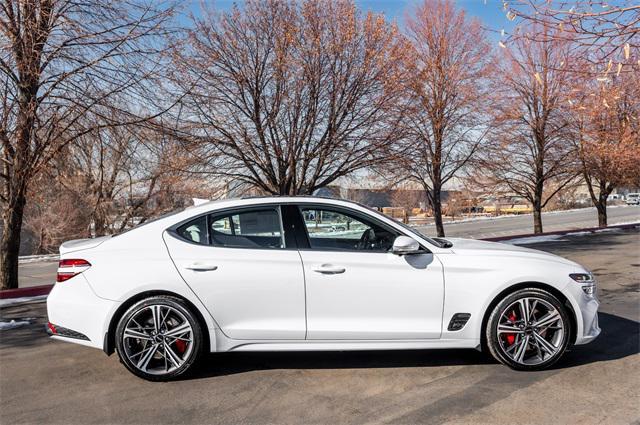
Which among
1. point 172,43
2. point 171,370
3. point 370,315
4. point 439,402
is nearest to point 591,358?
point 439,402

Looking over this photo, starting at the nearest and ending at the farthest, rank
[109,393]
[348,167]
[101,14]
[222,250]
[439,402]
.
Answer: [439,402] → [109,393] → [222,250] → [101,14] → [348,167]

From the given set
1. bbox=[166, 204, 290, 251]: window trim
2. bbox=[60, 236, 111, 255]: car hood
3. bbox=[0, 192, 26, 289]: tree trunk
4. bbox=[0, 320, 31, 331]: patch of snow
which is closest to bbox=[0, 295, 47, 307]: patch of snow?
bbox=[0, 192, 26, 289]: tree trunk

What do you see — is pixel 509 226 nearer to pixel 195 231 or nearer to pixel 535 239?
pixel 535 239

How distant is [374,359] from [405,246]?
1.13m

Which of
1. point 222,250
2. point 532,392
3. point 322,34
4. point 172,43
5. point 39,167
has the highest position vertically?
point 322,34

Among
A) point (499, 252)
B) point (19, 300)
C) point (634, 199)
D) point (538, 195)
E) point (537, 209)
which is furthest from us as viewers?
point (634, 199)

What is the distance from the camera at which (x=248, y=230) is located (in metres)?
4.35

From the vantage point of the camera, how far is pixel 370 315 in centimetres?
405

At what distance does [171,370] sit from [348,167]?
10266mm

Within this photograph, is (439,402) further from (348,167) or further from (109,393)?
(348,167)

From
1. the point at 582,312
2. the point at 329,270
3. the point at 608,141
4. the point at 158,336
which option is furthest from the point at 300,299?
the point at 608,141

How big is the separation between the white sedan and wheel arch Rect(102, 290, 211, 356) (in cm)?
1

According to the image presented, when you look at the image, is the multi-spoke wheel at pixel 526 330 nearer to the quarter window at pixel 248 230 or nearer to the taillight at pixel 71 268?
the quarter window at pixel 248 230

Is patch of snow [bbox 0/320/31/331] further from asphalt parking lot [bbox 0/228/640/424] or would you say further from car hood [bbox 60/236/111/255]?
car hood [bbox 60/236/111/255]
